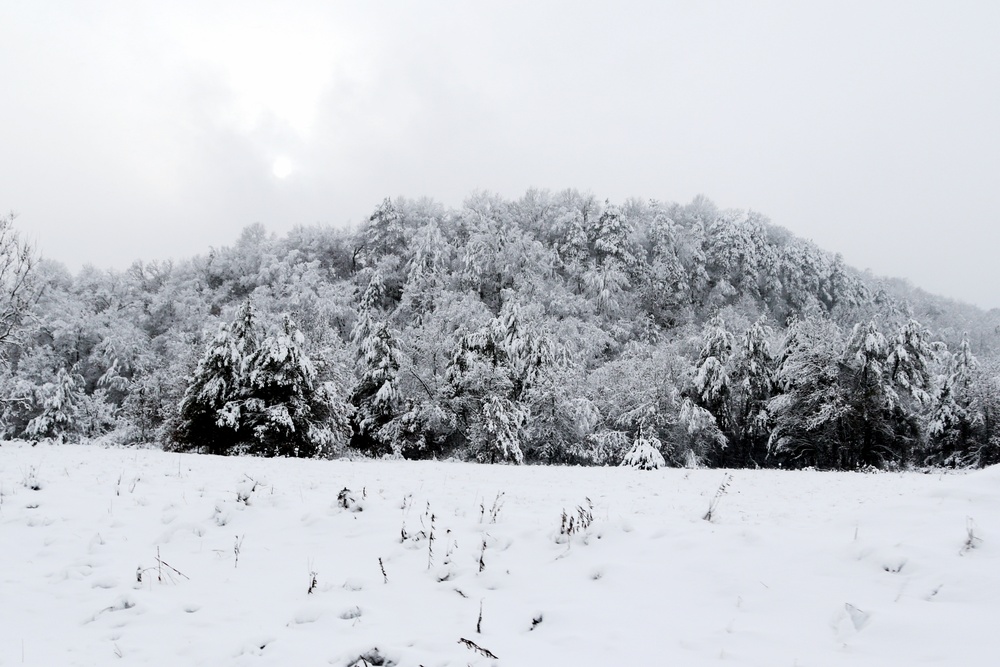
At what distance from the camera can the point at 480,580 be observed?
224 inches

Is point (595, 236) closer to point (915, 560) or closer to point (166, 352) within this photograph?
point (166, 352)

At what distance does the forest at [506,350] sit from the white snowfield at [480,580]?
10.7 meters

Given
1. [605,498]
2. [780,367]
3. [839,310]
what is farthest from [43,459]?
[839,310]

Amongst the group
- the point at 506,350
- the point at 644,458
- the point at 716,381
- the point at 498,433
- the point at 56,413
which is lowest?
the point at 56,413

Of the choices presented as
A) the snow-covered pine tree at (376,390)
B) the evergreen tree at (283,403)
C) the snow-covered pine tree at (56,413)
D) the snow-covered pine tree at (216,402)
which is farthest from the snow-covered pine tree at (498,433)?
the snow-covered pine tree at (56,413)

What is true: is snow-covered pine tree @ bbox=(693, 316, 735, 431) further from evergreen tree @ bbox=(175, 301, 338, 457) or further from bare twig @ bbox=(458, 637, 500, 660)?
bare twig @ bbox=(458, 637, 500, 660)

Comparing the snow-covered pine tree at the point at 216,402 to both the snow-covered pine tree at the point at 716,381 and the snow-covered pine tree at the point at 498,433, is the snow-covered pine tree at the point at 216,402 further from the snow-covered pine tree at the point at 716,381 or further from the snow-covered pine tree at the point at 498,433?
the snow-covered pine tree at the point at 716,381

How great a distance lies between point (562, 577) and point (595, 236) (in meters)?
59.9

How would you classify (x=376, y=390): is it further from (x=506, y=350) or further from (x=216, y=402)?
(x=216, y=402)

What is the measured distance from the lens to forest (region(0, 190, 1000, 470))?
23.1 meters

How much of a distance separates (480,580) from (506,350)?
27.0m

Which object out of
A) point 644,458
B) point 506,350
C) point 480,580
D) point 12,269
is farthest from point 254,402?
point 480,580

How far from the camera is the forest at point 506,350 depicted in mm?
23078

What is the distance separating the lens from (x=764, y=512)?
8.66m
